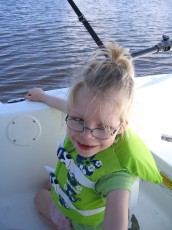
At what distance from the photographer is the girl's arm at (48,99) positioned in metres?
1.81

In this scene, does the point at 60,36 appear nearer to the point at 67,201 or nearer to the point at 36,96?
the point at 36,96

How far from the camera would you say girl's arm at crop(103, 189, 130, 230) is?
1223 mm

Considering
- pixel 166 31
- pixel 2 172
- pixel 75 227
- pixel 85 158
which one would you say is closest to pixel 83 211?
pixel 75 227

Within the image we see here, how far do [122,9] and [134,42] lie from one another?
345 centimetres

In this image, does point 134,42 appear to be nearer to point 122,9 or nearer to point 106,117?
point 122,9

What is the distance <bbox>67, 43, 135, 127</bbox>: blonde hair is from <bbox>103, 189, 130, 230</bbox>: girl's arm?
29 centimetres

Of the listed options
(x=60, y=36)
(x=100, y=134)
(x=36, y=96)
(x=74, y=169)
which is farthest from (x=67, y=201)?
(x=60, y=36)

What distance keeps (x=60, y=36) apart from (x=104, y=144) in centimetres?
639

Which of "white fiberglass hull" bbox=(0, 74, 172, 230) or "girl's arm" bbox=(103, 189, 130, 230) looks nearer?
"girl's arm" bbox=(103, 189, 130, 230)

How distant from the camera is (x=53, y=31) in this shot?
7680mm

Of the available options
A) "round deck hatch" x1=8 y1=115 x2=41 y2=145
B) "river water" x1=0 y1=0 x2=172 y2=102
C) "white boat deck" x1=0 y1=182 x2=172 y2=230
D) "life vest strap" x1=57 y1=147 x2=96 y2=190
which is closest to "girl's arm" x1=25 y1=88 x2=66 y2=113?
"round deck hatch" x1=8 y1=115 x2=41 y2=145

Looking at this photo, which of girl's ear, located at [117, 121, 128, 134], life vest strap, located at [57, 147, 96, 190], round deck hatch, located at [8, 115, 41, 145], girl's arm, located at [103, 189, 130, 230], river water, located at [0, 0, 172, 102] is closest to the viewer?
girl's arm, located at [103, 189, 130, 230]

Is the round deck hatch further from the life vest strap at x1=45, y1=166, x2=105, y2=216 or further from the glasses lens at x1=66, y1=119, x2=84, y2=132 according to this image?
the glasses lens at x1=66, y1=119, x2=84, y2=132

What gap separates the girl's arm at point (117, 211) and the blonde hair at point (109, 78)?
0.94 feet
